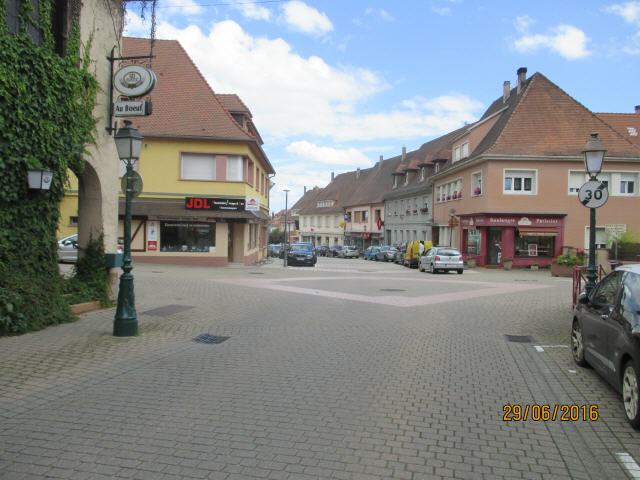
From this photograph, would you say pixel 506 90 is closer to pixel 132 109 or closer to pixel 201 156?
pixel 201 156

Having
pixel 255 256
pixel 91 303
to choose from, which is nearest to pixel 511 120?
pixel 255 256

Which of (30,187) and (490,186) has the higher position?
(490,186)

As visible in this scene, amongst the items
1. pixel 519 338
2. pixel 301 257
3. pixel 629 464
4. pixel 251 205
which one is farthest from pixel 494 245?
pixel 629 464

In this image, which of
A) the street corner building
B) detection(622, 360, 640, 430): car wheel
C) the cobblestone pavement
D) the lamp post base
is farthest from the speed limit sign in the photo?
the street corner building

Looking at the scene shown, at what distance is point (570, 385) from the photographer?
21.8ft

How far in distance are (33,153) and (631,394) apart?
31.1ft

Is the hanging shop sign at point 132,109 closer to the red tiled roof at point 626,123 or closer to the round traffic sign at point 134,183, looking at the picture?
the round traffic sign at point 134,183

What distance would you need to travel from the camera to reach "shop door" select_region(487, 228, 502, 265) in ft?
112

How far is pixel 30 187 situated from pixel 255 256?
89.3 feet

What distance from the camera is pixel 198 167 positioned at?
29391 mm

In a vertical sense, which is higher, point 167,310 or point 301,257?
point 301,257

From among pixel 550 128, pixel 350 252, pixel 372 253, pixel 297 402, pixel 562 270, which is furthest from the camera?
pixel 350 252

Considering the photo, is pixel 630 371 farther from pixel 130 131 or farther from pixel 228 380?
pixel 130 131

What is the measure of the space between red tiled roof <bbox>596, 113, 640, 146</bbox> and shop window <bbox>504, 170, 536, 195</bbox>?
12.8m
